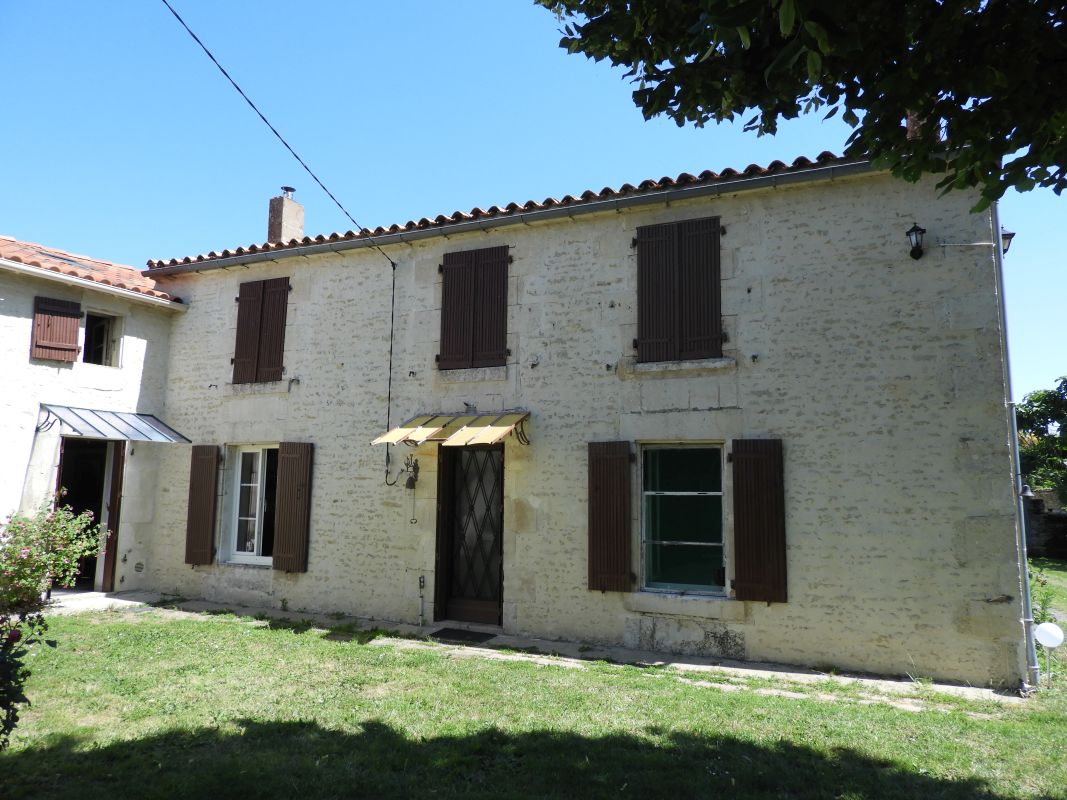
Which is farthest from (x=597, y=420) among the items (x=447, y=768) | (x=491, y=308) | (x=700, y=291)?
(x=447, y=768)

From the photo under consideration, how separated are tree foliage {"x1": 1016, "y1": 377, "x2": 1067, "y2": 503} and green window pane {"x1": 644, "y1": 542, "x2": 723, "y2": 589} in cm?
1586

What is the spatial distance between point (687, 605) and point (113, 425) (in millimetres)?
8438

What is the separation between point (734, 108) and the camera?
176 inches

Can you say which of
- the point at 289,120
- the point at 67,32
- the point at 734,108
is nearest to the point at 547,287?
the point at 289,120

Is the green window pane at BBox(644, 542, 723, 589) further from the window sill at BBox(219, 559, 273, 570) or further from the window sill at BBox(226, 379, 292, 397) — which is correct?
the window sill at BBox(226, 379, 292, 397)

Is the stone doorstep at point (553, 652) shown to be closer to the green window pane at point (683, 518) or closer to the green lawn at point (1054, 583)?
the green window pane at point (683, 518)

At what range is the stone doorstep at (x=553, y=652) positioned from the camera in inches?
245

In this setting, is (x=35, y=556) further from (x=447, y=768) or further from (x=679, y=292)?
(x=679, y=292)

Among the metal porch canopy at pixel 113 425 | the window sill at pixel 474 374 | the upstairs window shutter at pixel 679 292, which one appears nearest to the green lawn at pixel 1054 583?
the upstairs window shutter at pixel 679 292

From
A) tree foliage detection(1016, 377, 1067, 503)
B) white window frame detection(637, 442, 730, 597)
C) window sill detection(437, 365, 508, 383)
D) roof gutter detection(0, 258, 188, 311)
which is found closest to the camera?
white window frame detection(637, 442, 730, 597)

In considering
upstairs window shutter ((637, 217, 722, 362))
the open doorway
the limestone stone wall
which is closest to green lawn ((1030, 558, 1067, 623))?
the limestone stone wall

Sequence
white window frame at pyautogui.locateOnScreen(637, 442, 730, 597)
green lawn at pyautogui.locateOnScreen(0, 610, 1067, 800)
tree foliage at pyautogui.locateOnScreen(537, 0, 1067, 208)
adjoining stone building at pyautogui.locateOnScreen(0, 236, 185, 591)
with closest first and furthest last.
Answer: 1. tree foliage at pyautogui.locateOnScreen(537, 0, 1067, 208)
2. green lawn at pyautogui.locateOnScreen(0, 610, 1067, 800)
3. white window frame at pyautogui.locateOnScreen(637, 442, 730, 597)
4. adjoining stone building at pyautogui.locateOnScreen(0, 236, 185, 591)

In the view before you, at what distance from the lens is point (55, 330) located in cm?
947

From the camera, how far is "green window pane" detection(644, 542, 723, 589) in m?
7.60
